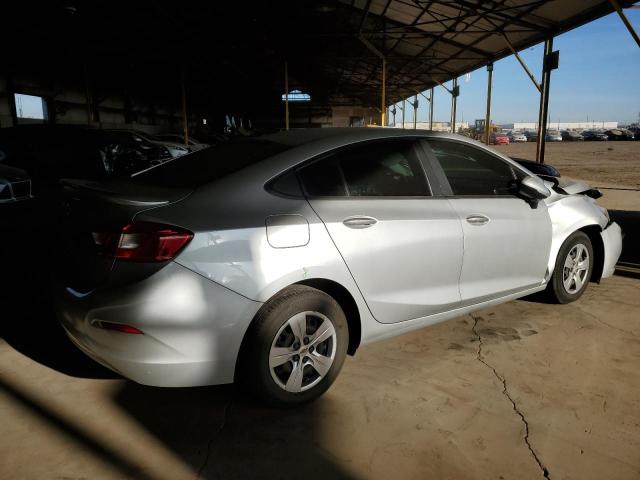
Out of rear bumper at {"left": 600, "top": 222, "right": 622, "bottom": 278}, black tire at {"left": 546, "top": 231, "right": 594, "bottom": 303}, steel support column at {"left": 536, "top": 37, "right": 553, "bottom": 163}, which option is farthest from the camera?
steel support column at {"left": 536, "top": 37, "right": 553, "bottom": 163}

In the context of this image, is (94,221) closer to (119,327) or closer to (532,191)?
(119,327)

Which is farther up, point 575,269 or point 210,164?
point 210,164

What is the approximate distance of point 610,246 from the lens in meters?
4.11

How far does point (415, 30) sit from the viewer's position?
15570 millimetres

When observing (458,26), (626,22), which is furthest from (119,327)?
(458,26)

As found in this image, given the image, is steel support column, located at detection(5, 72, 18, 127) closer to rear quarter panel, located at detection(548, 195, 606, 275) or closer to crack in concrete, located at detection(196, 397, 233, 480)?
crack in concrete, located at detection(196, 397, 233, 480)

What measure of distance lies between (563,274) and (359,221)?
2.19 m

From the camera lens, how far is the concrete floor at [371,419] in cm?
205

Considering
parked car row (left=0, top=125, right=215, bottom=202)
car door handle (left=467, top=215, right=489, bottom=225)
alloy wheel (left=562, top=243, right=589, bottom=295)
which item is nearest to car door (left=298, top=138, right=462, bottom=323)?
car door handle (left=467, top=215, right=489, bottom=225)

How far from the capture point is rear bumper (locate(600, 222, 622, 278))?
4.05 metres

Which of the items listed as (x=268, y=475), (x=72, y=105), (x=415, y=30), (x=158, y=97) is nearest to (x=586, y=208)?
(x=268, y=475)

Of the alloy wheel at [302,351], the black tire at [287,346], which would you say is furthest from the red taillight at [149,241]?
the alloy wheel at [302,351]

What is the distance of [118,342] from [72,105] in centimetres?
2207

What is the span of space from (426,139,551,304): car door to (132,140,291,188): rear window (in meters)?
1.07
